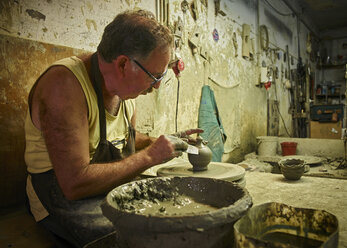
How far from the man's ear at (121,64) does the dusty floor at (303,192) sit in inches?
45.4

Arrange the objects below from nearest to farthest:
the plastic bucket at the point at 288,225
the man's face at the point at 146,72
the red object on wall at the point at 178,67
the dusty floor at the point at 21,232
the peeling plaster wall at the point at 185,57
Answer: the plastic bucket at the point at 288,225, the dusty floor at the point at 21,232, the man's face at the point at 146,72, the peeling plaster wall at the point at 185,57, the red object on wall at the point at 178,67

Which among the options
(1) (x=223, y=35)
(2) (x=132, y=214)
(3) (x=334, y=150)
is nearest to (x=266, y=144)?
(3) (x=334, y=150)

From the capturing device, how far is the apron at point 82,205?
135 centimetres

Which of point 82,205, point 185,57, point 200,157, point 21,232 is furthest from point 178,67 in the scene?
point 21,232

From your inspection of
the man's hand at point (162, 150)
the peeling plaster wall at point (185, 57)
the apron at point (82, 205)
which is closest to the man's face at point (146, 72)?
the apron at point (82, 205)

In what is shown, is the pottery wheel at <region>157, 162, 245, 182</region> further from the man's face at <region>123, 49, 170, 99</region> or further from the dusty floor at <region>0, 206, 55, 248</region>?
the dusty floor at <region>0, 206, 55, 248</region>

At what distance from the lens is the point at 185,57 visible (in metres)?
3.45

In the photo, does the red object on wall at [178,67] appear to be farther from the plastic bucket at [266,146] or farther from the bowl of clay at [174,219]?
the plastic bucket at [266,146]

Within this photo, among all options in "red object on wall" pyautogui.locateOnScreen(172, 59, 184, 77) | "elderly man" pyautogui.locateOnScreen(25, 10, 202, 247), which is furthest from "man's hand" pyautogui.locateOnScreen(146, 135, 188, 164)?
"red object on wall" pyautogui.locateOnScreen(172, 59, 184, 77)

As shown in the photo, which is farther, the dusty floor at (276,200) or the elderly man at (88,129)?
the dusty floor at (276,200)

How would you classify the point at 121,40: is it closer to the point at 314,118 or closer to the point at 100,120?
the point at 100,120

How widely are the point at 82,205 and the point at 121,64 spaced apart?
83cm

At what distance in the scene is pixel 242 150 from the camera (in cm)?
520

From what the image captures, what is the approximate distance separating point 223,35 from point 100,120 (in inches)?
134
